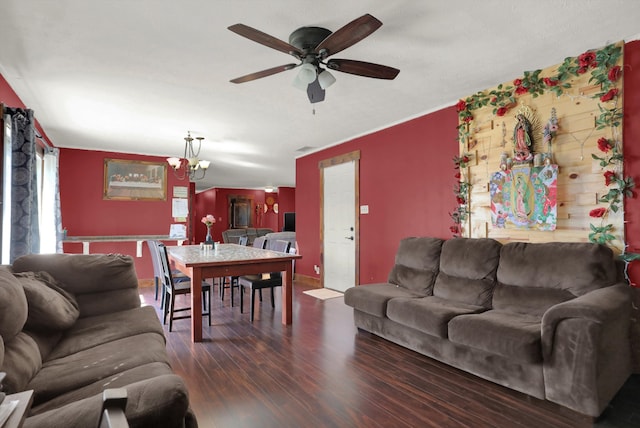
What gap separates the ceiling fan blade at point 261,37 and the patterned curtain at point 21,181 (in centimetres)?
262

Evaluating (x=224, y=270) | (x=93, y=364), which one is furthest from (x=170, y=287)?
(x=93, y=364)

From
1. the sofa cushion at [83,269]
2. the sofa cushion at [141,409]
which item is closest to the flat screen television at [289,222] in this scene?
the sofa cushion at [83,269]

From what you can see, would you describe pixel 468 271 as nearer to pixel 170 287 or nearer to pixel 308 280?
pixel 170 287

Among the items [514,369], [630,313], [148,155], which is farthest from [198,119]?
[630,313]

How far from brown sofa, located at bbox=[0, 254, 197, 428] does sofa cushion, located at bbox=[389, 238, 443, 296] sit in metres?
2.47

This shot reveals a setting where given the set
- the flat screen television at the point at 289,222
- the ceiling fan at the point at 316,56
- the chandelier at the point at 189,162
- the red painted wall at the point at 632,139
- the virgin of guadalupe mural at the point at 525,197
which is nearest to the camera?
the ceiling fan at the point at 316,56

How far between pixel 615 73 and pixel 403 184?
232cm

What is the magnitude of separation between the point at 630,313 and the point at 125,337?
11.2 feet

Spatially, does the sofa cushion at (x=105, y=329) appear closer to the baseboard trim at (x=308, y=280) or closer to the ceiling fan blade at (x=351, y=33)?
the ceiling fan blade at (x=351, y=33)

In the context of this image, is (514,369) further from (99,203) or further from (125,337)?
(99,203)

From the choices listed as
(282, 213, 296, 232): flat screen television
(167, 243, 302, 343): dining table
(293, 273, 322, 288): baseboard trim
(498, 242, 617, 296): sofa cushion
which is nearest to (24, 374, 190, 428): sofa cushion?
(167, 243, 302, 343): dining table

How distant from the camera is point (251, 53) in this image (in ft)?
8.79

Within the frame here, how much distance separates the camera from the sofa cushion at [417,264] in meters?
3.53

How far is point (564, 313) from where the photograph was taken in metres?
2.05
